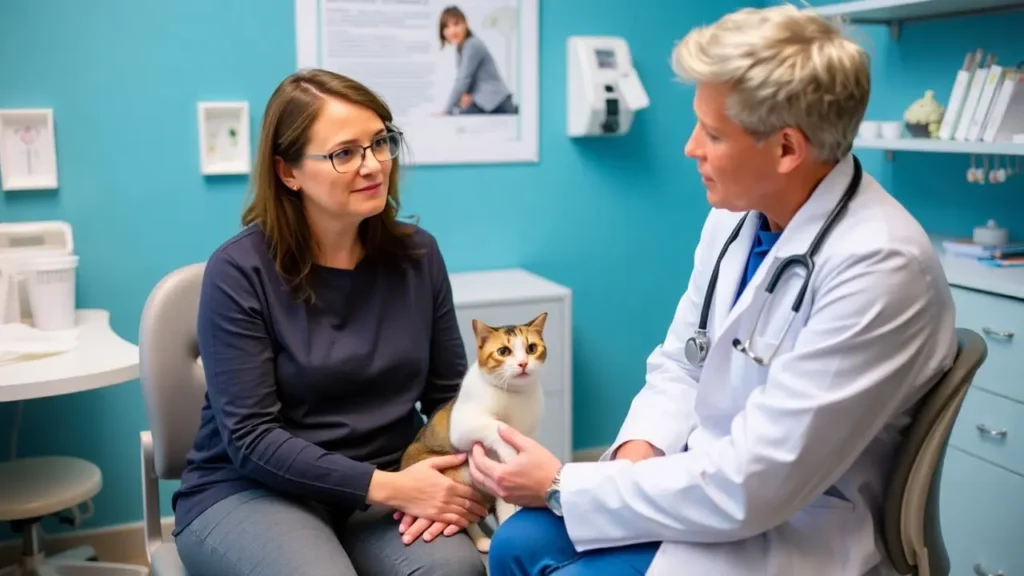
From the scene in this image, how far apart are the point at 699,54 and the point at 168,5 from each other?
1.78 meters

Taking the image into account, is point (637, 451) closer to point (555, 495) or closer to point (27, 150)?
point (555, 495)

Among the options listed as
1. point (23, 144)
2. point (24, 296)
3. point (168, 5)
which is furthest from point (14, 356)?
point (168, 5)

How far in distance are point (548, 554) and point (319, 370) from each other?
486 millimetres

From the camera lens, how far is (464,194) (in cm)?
299

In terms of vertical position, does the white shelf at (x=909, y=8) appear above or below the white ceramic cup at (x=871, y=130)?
above

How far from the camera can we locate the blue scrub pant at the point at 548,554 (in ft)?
4.31

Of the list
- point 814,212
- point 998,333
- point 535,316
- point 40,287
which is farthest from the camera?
point 535,316

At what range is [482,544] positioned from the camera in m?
1.60

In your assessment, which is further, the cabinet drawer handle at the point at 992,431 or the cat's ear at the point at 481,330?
the cabinet drawer handle at the point at 992,431

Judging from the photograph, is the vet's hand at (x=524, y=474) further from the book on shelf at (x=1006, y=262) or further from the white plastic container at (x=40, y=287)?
the book on shelf at (x=1006, y=262)

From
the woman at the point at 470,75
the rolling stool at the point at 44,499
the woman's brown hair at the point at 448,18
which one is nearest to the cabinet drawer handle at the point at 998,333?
the woman at the point at 470,75

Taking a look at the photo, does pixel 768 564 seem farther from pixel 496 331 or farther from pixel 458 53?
pixel 458 53

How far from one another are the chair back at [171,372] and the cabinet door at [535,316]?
3.19 feet

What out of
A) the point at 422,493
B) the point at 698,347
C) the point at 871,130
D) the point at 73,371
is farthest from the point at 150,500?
the point at 871,130
